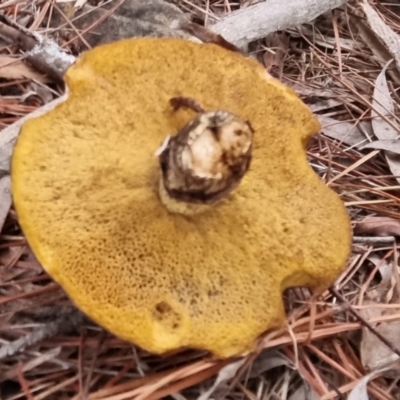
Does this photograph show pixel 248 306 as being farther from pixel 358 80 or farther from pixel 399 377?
pixel 358 80

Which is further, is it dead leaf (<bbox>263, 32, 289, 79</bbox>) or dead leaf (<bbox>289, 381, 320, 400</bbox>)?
dead leaf (<bbox>263, 32, 289, 79</bbox>)

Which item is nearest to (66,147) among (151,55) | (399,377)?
(151,55)

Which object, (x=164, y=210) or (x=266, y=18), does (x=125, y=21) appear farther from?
(x=164, y=210)

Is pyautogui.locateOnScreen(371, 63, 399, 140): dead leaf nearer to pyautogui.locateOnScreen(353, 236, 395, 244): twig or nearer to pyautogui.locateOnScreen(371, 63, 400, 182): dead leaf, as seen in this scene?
pyautogui.locateOnScreen(371, 63, 400, 182): dead leaf

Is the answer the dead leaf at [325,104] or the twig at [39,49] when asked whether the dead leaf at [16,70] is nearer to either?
the twig at [39,49]

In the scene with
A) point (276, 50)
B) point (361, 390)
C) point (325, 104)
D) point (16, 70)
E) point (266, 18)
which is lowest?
point (361, 390)

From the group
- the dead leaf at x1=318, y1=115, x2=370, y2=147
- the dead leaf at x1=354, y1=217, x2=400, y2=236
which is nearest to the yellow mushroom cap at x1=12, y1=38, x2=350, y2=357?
the dead leaf at x1=354, y1=217, x2=400, y2=236

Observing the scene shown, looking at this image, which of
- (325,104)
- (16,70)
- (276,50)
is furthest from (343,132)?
(16,70)
